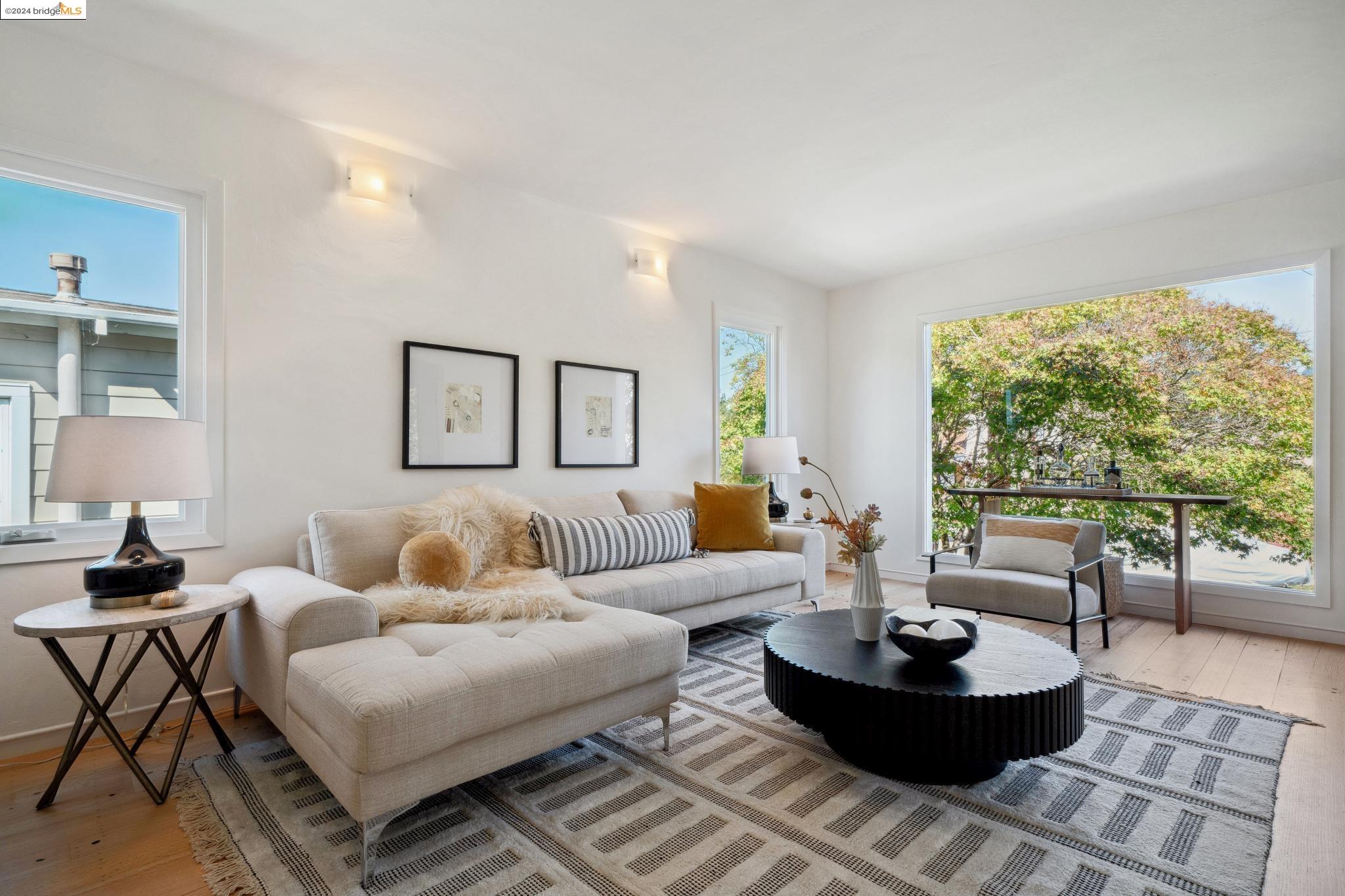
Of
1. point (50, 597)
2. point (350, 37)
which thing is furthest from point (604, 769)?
point (350, 37)

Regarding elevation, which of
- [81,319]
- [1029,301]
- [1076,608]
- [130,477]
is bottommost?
[1076,608]

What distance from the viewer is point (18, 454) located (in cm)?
242

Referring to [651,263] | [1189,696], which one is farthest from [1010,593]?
[651,263]

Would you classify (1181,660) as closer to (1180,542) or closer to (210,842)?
(1180,542)

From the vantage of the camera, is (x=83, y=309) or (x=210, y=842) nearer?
(x=210, y=842)

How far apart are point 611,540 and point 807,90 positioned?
2322mm

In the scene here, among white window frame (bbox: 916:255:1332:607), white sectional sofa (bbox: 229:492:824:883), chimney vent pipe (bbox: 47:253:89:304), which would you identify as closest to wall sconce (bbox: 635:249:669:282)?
white sectional sofa (bbox: 229:492:824:883)

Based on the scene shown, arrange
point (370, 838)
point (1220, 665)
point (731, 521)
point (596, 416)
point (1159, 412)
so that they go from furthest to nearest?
point (1159, 412)
point (596, 416)
point (731, 521)
point (1220, 665)
point (370, 838)

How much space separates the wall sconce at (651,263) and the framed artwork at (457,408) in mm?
1236

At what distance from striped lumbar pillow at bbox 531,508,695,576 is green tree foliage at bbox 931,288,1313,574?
9.22ft

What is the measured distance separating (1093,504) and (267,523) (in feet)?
17.3

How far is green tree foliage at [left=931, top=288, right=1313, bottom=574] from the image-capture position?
4.02 m

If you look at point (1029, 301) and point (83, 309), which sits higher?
point (1029, 301)

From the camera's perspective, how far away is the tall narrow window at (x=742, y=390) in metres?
5.20
